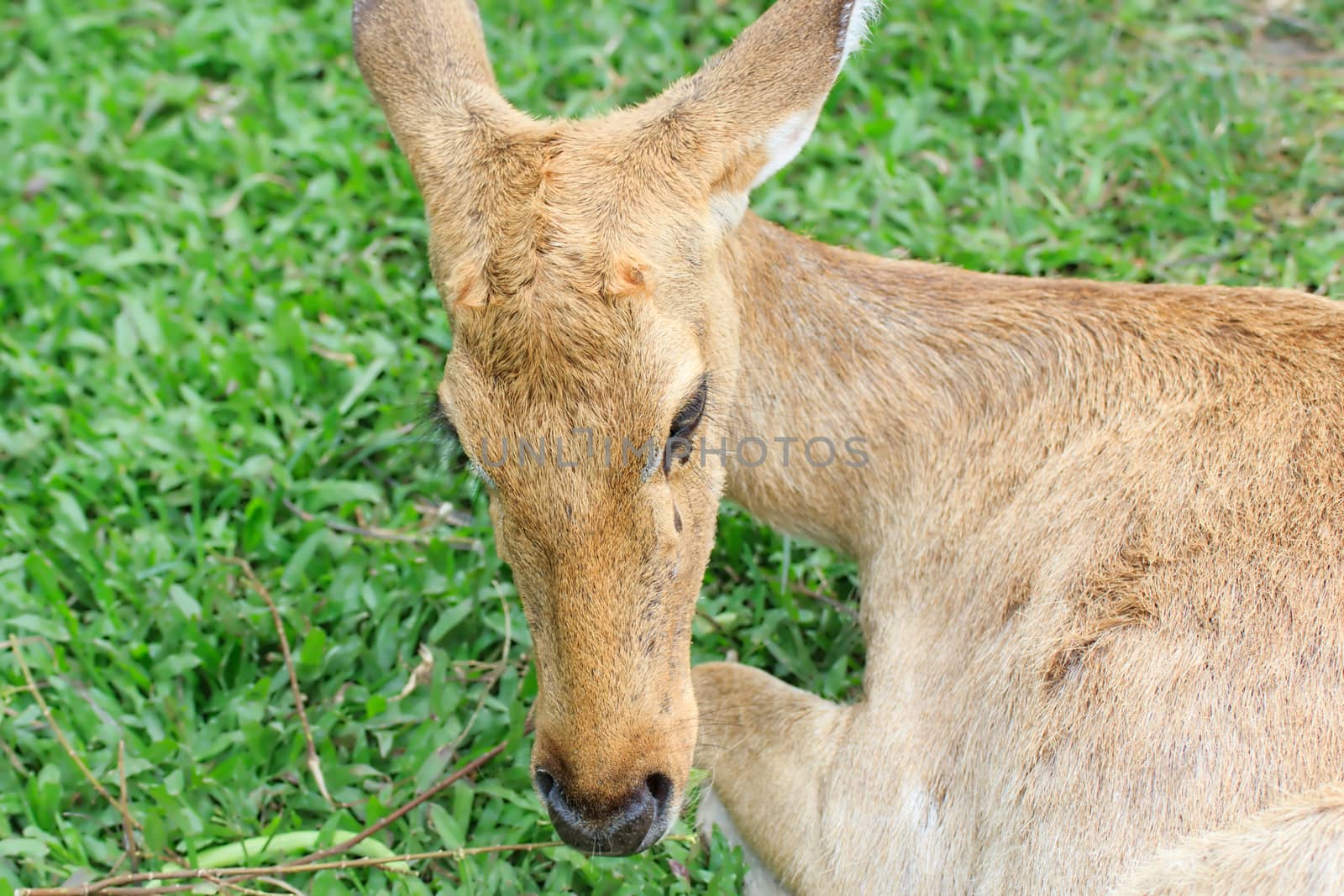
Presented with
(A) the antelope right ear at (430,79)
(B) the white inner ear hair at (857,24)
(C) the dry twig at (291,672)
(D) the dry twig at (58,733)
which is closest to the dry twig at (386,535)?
(C) the dry twig at (291,672)

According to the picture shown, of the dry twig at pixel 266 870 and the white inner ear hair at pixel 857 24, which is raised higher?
the white inner ear hair at pixel 857 24

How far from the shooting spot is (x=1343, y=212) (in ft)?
17.6

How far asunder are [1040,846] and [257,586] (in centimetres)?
278

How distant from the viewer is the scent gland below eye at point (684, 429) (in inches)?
120

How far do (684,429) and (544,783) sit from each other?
908 mm

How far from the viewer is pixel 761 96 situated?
131 inches

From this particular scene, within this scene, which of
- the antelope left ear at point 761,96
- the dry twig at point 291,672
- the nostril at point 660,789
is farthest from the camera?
the dry twig at point 291,672

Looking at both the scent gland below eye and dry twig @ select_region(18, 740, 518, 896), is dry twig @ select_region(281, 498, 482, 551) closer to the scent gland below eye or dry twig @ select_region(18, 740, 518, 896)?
dry twig @ select_region(18, 740, 518, 896)

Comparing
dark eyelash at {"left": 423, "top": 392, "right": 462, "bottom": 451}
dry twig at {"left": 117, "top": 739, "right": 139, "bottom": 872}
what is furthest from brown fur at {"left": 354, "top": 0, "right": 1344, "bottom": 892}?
dry twig at {"left": 117, "top": 739, "right": 139, "bottom": 872}

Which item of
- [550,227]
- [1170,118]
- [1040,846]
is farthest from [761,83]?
[1170,118]

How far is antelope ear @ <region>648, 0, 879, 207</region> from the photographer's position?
3.29 m

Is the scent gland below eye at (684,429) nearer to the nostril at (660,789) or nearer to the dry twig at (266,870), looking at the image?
the nostril at (660,789)

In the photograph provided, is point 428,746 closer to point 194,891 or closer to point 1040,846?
point 194,891

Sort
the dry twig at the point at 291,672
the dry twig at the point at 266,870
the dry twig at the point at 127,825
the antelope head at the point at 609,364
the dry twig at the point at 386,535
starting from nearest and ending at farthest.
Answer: the antelope head at the point at 609,364 → the dry twig at the point at 266,870 → the dry twig at the point at 127,825 → the dry twig at the point at 291,672 → the dry twig at the point at 386,535
